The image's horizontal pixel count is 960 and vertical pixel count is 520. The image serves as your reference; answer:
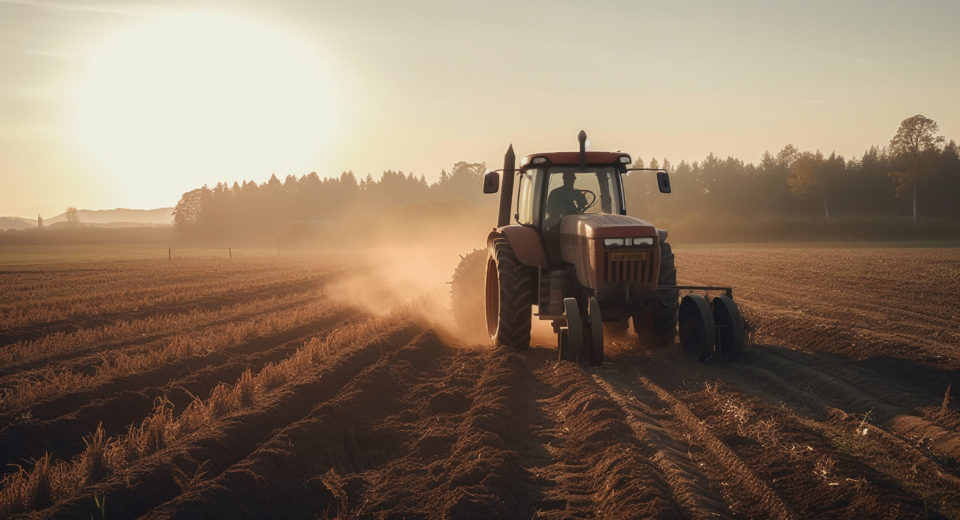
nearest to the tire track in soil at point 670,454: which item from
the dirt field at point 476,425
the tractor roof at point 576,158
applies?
the dirt field at point 476,425

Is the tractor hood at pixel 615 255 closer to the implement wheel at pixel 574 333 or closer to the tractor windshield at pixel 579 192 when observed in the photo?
the implement wheel at pixel 574 333

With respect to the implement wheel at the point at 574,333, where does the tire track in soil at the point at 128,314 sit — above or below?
below

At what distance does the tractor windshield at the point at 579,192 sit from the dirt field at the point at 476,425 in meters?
1.93

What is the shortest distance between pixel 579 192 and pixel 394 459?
5355mm

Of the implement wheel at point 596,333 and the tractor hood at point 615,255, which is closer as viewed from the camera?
the implement wheel at point 596,333

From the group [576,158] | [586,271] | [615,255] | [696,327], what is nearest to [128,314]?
[576,158]

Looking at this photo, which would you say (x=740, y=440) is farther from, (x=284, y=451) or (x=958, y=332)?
(x=958, y=332)

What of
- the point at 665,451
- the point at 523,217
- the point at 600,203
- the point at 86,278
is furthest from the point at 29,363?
the point at 86,278

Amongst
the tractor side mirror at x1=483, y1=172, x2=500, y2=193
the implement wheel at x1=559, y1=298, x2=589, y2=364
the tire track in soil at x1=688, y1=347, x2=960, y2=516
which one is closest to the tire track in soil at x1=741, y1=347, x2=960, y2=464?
the tire track in soil at x1=688, y1=347, x2=960, y2=516

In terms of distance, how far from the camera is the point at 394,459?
6508 mm

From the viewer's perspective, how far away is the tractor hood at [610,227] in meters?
9.15

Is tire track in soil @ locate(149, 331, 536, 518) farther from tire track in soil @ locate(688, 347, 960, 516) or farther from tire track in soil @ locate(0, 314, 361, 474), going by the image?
tire track in soil @ locate(688, 347, 960, 516)

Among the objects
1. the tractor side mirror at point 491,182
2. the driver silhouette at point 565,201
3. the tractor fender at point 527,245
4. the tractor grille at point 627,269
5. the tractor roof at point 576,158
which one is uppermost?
the tractor roof at point 576,158

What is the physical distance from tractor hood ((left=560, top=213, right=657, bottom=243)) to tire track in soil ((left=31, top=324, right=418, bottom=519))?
3.35 metres
